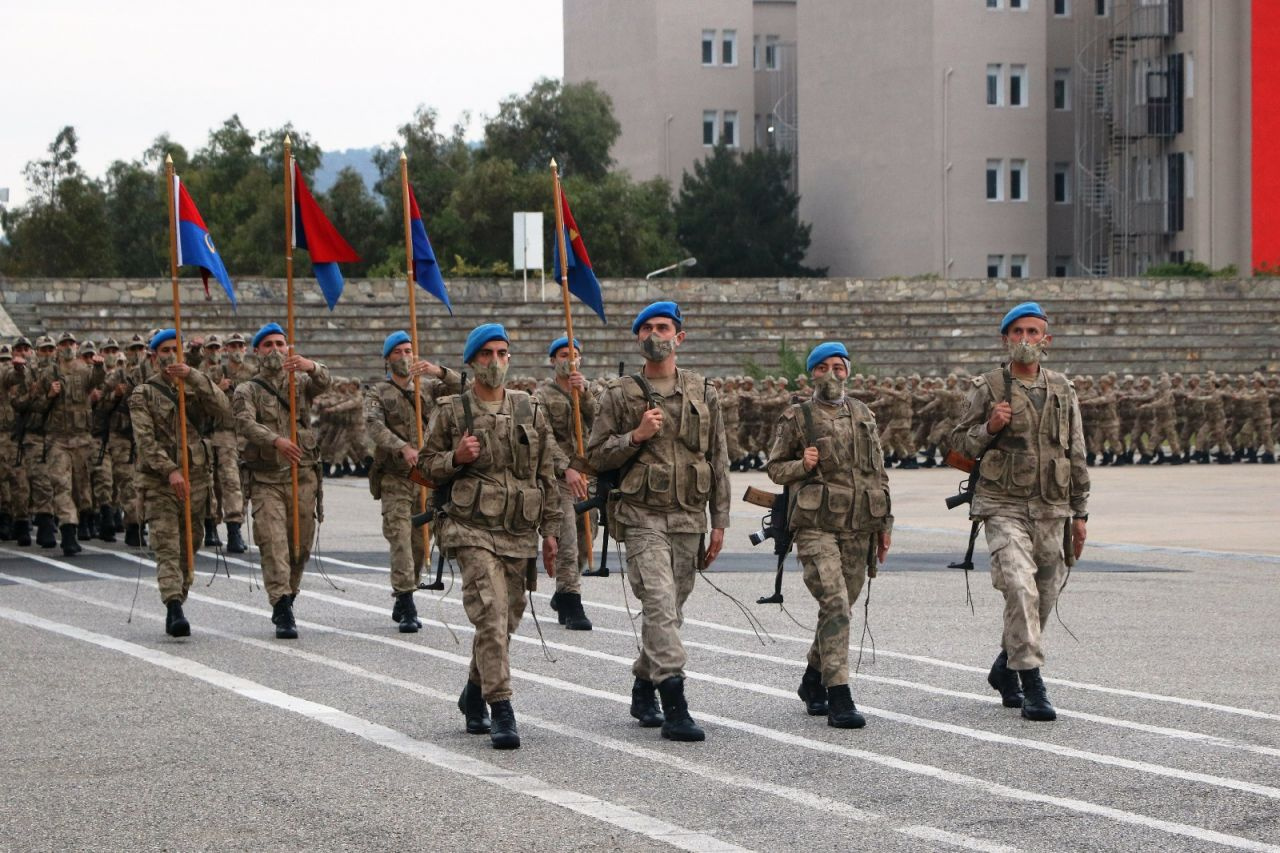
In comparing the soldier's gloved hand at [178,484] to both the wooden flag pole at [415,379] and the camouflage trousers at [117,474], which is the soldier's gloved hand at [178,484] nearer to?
the wooden flag pole at [415,379]

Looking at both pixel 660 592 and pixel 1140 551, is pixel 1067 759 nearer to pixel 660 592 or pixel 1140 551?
pixel 660 592

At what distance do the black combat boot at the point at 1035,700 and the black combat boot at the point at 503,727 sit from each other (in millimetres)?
2414

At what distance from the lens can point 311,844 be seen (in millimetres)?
6926

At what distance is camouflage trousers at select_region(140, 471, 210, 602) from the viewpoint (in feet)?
42.0

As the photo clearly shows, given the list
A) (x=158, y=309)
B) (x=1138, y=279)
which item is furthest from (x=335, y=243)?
(x=1138, y=279)

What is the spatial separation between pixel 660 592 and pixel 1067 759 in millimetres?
1957

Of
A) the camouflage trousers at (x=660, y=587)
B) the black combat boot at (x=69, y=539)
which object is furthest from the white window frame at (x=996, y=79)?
the camouflage trousers at (x=660, y=587)

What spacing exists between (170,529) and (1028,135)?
58.4 metres

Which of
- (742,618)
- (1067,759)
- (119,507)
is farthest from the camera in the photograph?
(119,507)

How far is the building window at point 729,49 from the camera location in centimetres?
8369

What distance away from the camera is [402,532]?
13242 mm

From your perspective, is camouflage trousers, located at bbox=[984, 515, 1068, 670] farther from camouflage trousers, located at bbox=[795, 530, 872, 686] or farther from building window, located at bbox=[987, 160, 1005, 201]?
building window, located at bbox=[987, 160, 1005, 201]

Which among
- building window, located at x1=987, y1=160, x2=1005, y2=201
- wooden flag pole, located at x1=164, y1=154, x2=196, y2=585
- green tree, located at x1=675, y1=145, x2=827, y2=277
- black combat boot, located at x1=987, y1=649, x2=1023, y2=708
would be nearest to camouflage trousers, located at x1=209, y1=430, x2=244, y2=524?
wooden flag pole, located at x1=164, y1=154, x2=196, y2=585

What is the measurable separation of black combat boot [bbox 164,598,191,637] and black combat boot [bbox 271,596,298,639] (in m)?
0.54
